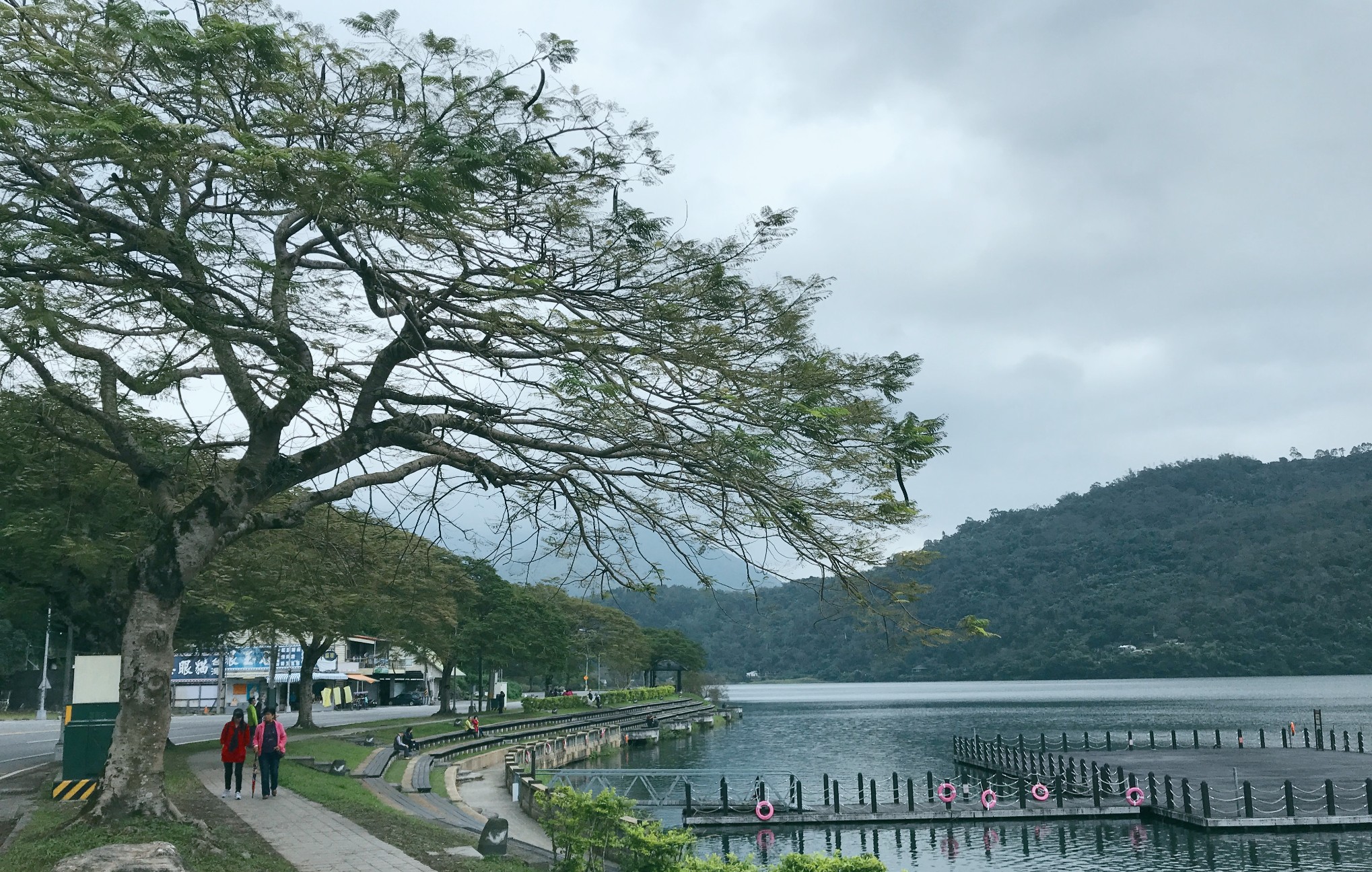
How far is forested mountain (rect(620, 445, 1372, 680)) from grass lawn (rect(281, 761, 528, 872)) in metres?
79.5

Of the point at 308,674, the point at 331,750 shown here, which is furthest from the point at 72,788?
the point at 308,674

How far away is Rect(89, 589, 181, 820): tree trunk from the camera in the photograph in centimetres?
1116

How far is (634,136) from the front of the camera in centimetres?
1077

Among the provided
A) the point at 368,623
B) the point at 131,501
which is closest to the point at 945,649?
the point at 368,623

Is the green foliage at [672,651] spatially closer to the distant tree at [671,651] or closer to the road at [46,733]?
the distant tree at [671,651]

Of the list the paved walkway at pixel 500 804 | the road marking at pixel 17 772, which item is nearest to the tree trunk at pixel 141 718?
the paved walkway at pixel 500 804

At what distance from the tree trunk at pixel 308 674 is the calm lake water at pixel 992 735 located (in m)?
13.4

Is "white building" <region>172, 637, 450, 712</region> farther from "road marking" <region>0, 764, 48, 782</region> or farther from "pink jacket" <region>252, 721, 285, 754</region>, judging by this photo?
"pink jacket" <region>252, 721, 285, 754</region>

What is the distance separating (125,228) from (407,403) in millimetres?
3267

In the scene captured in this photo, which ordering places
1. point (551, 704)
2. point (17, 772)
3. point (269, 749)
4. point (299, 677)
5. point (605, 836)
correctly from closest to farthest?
point (605, 836)
point (269, 749)
point (17, 772)
point (551, 704)
point (299, 677)

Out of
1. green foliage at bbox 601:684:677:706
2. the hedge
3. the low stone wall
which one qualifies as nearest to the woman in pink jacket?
the low stone wall

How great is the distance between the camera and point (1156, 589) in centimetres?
13125

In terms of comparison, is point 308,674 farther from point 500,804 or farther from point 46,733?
point 500,804

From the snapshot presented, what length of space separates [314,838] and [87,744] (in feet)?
10.5
